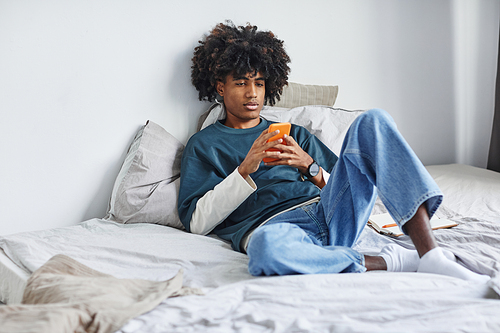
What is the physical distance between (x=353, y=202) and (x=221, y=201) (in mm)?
379

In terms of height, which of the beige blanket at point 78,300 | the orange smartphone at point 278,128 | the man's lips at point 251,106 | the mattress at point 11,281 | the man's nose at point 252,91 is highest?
the man's nose at point 252,91

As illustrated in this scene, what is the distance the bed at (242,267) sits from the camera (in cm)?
68

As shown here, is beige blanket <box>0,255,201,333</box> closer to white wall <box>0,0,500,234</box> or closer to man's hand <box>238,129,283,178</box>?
man's hand <box>238,129,283,178</box>

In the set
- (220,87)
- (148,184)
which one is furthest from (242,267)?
(220,87)

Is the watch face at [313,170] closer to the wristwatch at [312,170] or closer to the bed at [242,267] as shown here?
the wristwatch at [312,170]

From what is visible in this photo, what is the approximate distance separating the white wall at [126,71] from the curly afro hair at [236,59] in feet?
0.28

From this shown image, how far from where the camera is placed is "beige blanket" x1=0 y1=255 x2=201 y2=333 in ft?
1.99

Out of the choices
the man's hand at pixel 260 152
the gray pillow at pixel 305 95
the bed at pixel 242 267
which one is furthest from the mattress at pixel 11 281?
the gray pillow at pixel 305 95

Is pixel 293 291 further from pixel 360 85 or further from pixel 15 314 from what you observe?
pixel 360 85

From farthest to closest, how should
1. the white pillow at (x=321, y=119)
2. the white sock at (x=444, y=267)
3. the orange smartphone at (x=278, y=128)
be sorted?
the white pillow at (x=321, y=119) < the orange smartphone at (x=278, y=128) < the white sock at (x=444, y=267)

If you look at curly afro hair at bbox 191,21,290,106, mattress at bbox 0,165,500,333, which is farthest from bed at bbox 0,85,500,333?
curly afro hair at bbox 191,21,290,106

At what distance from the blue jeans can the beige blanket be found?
0.62 feet

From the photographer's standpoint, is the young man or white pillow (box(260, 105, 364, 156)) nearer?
the young man

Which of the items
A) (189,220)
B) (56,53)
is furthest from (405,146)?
(56,53)
